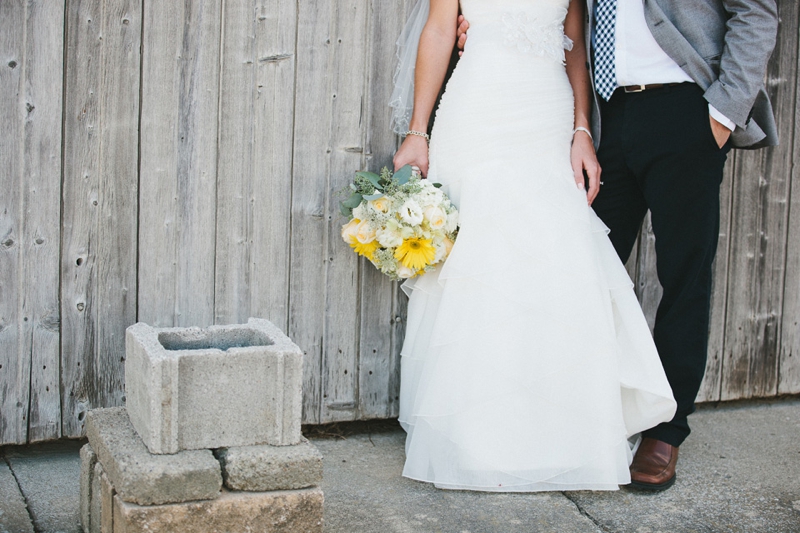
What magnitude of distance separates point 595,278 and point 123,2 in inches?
68.1

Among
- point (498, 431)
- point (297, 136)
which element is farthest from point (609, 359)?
point (297, 136)

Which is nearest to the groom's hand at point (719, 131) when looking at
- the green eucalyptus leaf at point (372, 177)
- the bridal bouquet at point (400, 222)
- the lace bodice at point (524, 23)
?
the lace bodice at point (524, 23)

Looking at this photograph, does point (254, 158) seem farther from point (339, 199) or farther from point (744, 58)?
point (744, 58)

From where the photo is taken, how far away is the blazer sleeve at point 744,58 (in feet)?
8.24


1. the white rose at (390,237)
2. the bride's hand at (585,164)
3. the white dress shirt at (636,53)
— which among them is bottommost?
the white rose at (390,237)

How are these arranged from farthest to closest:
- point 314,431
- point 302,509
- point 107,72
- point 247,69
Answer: point 314,431 → point 247,69 → point 107,72 → point 302,509

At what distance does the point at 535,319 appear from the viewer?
2.57 metres

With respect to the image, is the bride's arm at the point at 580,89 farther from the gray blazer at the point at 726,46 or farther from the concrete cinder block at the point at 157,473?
the concrete cinder block at the point at 157,473

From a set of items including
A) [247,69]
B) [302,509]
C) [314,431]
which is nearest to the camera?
[302,509]

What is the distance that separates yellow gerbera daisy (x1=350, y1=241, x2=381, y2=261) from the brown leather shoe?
1138mm

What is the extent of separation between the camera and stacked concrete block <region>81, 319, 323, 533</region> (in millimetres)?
1940

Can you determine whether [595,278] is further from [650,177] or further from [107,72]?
[107,72]

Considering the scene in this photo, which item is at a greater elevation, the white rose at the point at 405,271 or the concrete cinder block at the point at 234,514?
the white rose at the point at 405,271

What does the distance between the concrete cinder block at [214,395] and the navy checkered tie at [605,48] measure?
55.8 inches
